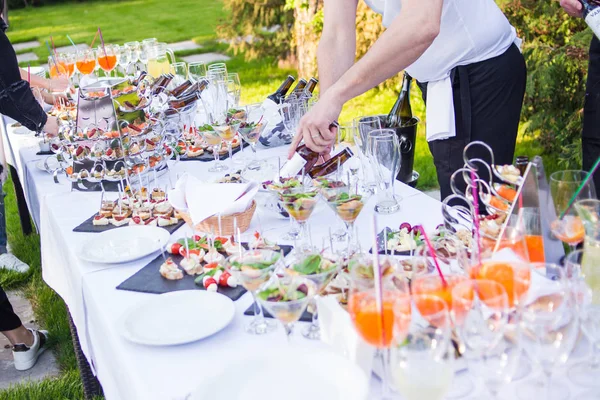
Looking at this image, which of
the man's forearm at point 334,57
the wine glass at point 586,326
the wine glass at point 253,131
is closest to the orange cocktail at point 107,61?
the wine glass at point 253,131

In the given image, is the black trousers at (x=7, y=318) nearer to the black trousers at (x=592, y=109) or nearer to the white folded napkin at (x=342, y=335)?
the white folded napkin at (x=342, y=335)

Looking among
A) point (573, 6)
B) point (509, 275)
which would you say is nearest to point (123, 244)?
point (509, 275)

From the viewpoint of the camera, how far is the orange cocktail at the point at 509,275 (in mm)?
1278

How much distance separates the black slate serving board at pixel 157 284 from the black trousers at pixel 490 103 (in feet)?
4.21

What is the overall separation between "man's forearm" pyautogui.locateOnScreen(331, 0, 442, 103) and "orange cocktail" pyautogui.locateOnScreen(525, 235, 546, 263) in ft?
2.68

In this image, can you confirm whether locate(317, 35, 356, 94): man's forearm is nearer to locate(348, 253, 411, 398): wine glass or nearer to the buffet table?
the buffet table

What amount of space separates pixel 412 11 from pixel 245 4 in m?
5.99

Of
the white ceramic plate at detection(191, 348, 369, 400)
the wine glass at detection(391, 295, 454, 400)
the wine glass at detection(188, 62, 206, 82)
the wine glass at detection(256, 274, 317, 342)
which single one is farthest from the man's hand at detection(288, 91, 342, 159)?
the wine glass at detection(188, 62, 206, 82)

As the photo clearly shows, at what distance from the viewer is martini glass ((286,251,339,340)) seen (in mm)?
1431

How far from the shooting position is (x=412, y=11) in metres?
2.04

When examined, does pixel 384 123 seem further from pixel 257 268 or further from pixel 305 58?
pixel 305 58

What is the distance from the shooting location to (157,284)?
1818 mm

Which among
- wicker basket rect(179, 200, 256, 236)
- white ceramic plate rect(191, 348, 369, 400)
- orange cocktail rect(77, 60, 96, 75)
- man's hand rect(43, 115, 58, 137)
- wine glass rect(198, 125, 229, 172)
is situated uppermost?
orange cocktail rect(77, 60, 96, 75)

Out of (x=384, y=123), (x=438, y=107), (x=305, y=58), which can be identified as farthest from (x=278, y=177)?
(x=305, y=58)
